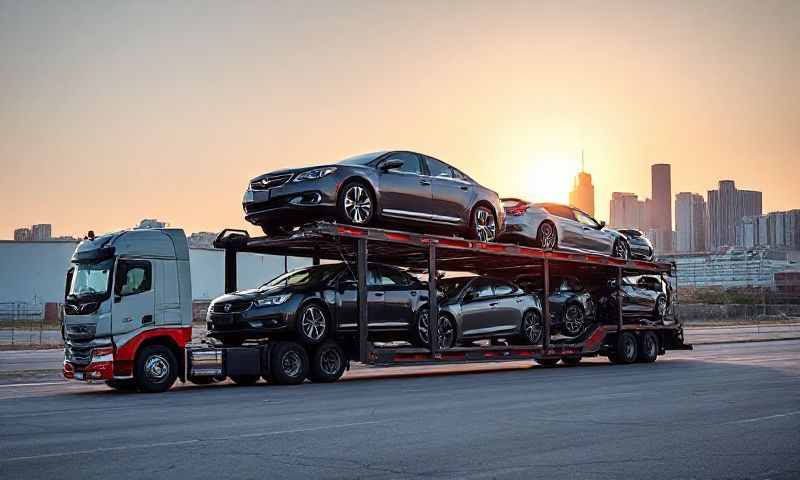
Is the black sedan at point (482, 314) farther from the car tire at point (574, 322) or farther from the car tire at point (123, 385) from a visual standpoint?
the car tire at point (123, 385)

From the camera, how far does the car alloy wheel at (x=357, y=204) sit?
1681 centimetres

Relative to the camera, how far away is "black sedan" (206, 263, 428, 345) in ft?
54.9

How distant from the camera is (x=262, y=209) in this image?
17000 millimetres

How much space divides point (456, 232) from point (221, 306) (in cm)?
516

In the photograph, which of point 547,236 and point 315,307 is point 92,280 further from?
point 547,236

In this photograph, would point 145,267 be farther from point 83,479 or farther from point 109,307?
point 83,479

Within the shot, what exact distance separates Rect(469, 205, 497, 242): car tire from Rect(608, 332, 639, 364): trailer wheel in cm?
607

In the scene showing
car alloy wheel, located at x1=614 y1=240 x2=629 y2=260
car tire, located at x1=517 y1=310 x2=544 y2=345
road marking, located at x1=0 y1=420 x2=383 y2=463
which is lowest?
road marking, located at x1=0 y1=420 x2=383 y2=463

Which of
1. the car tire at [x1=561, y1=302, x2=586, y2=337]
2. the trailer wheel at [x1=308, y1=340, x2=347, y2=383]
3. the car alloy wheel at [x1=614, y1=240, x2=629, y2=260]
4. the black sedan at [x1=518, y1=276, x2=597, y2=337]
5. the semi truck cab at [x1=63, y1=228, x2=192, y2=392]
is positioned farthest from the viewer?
the car alloy wheel at [x1=614, y1=240, x2=629, y2=260]

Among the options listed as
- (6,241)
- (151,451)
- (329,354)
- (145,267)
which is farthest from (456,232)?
(6,241)

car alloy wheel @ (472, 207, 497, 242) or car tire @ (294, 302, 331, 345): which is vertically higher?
car alloy wheel @ (472, 207, 497, 242)

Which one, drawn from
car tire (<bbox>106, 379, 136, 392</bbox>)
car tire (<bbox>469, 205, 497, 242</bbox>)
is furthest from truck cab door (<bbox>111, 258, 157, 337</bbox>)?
car tire (<bbox>469, 205, 497, 242</bbox>)

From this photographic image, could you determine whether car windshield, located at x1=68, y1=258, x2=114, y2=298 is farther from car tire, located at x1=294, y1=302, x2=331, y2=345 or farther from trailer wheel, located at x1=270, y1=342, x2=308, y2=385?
car tire, located at x1=294, y1=302, x2=331, y2=345

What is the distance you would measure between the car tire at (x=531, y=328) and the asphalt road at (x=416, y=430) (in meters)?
4.17
